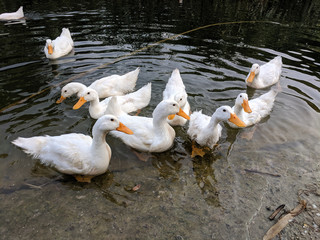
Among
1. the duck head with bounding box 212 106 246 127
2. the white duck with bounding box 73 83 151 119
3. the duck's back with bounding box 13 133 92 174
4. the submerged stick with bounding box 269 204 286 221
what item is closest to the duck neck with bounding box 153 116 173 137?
the duck head with bounding box 212 106 246 127

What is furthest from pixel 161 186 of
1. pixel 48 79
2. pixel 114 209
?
pixel 48 79

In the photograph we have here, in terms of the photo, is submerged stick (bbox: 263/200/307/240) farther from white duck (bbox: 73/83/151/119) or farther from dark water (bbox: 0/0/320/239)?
white duck (bbox: 73/83/151/119)

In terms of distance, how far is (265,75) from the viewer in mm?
7070

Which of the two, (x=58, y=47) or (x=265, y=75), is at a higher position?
(x=58, y=47)

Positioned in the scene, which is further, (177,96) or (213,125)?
(177,96)

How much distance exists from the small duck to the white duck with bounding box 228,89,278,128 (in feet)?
2.57

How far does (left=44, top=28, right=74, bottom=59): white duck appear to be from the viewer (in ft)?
25.1

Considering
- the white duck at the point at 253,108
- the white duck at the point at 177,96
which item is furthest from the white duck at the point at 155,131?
the white duck at the point at 253,108

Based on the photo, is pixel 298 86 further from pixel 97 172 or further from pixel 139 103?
pixel 97 172

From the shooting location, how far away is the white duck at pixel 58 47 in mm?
7641

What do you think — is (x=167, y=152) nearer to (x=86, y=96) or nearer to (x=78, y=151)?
(x=78, y=151)

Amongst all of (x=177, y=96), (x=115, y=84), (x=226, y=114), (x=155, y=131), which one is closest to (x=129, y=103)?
(x=115, y=84)

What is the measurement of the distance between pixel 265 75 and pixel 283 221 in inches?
200

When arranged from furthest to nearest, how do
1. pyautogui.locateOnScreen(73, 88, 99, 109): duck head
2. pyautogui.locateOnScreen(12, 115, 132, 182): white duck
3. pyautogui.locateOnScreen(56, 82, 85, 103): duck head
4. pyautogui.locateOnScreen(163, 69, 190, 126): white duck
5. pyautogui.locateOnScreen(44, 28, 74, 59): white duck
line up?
1. pyautogui.locateOnScreen(44, 28, 74, 59): white duck
2. pyautogui.locateOnScreen(56, 82, 85, 103): duck head
3. pyautogui.locateOnScreen(73, 88, 99, 109): duck head
4. pyautogui.locateOnScreen(163, 69, 190, 126): white duck
5. pyautogui.locateOnScreen(12, 115, 132, 182): white duck
